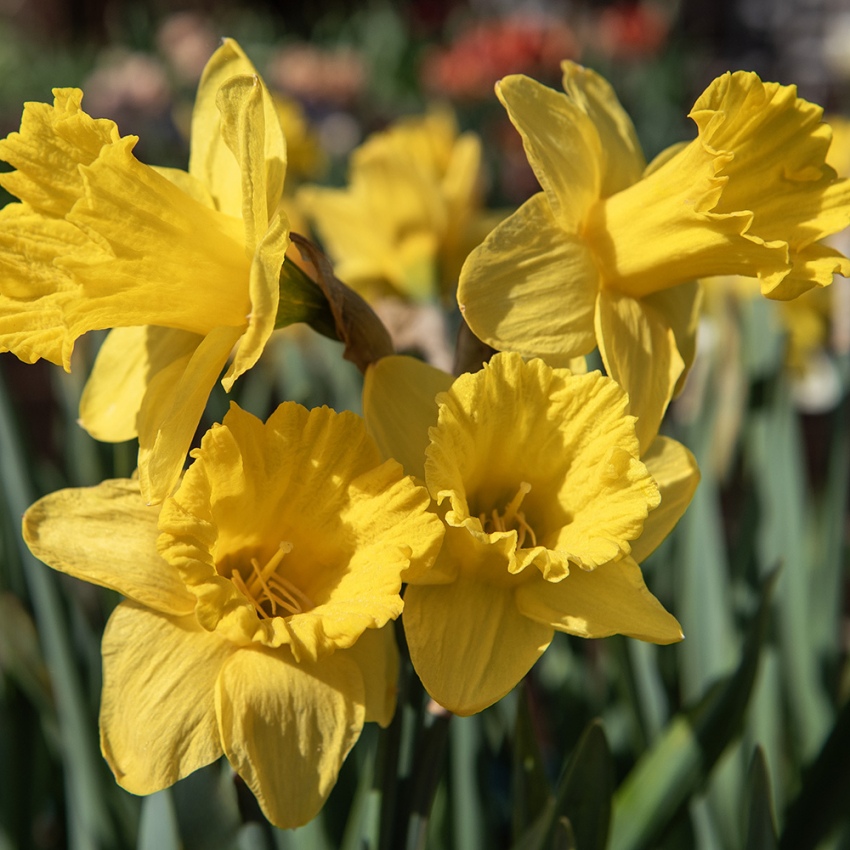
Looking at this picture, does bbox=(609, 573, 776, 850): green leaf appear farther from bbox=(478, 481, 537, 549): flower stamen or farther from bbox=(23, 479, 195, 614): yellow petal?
bbox=(23, 479, 195, 614): yellow petal

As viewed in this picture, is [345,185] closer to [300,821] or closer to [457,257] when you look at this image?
[457,257]

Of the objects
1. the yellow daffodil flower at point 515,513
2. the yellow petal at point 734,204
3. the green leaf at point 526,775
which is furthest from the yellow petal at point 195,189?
the green leaf at point 526,775

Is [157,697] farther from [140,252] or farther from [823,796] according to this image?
[823,796]

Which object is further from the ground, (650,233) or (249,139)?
(249,139)

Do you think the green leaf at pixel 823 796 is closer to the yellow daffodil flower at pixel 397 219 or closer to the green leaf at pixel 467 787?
the green leaf at pixel 467 787

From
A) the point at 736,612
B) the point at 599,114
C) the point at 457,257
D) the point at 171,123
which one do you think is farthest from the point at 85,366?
the point at 171,123

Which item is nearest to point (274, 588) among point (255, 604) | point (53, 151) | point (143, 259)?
point (255, 604)

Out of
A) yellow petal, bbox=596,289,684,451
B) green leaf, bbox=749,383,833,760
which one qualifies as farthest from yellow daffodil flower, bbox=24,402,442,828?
green leaf, bbox=749,383,833,760
